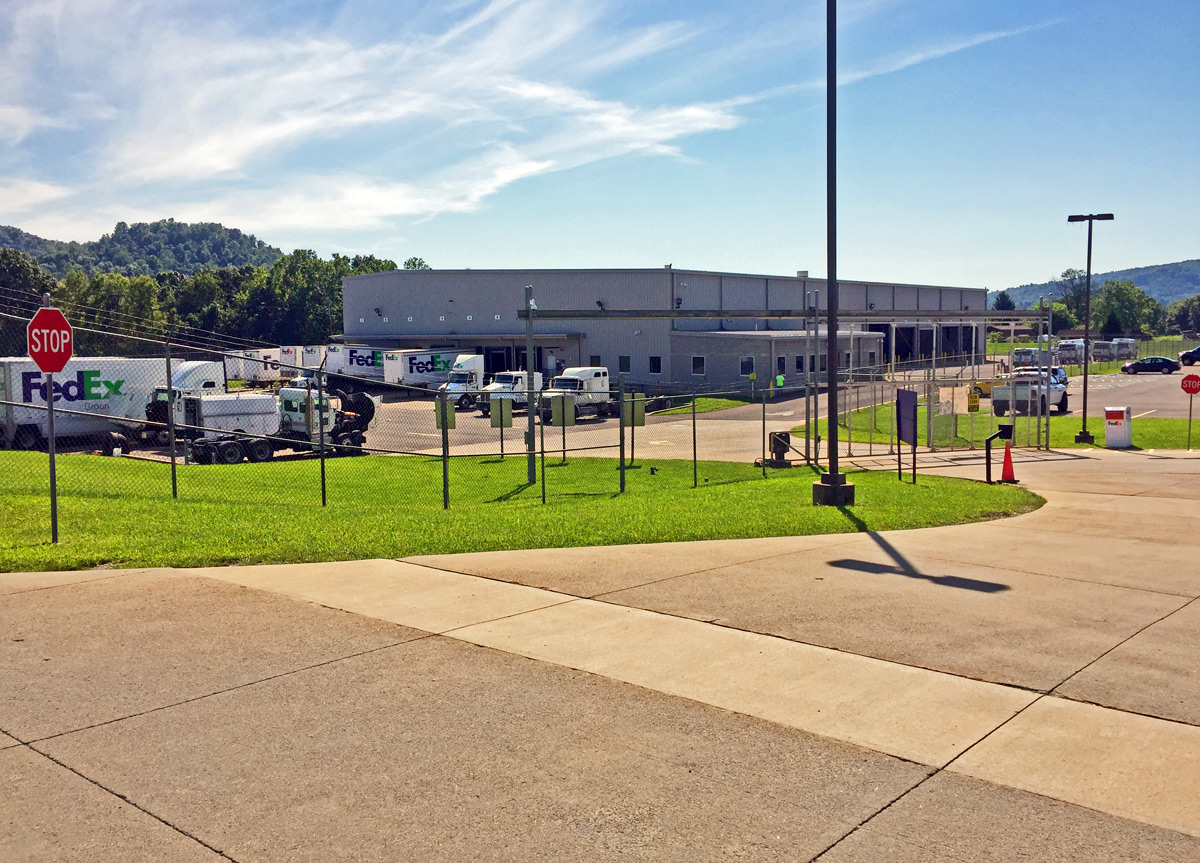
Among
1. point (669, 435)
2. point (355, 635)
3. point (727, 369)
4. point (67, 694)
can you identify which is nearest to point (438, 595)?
point (355, 635)

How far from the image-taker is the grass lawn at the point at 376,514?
36.8 ft

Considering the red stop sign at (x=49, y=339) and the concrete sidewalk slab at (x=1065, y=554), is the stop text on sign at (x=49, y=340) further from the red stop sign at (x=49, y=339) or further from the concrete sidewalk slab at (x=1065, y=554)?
the concrete sidewalk slab at (x=1065, y=554)

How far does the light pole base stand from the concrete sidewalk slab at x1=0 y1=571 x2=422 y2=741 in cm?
899

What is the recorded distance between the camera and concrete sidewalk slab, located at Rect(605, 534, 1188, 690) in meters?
7.39

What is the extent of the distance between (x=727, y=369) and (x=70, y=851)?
57.5 metres

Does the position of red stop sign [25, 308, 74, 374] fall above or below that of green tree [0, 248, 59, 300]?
below

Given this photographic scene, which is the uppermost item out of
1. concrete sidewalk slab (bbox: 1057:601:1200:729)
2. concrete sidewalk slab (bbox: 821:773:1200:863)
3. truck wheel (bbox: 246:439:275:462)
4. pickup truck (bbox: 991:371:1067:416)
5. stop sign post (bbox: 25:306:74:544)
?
stop sign post (bbox: 25:306:74:544)

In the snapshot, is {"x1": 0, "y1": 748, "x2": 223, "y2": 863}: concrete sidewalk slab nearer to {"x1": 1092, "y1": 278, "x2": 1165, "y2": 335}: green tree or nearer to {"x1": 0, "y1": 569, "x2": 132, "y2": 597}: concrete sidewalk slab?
{"x1": 0, "y1": 569, "x2": 132, "y2": 597}: concrete sidewalk slab

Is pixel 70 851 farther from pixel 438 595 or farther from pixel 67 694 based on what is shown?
pixel 438 595

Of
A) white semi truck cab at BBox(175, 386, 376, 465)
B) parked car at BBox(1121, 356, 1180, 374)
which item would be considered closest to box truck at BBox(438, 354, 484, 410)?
white semi truck cab at BBox(175, 386, 376, 465)

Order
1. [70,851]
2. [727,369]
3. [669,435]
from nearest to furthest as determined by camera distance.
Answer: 1. [70,851]
2. [669,435]
3. [727,369]

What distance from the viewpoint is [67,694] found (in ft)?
21.1

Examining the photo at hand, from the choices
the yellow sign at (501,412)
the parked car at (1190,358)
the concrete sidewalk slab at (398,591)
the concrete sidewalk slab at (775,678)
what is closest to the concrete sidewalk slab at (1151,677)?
the concrete sidewalk slab at (775,678)

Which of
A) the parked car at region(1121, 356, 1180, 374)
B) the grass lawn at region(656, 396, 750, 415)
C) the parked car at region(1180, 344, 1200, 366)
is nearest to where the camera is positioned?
the grass lawn at region(656, 396, 750, 415)
